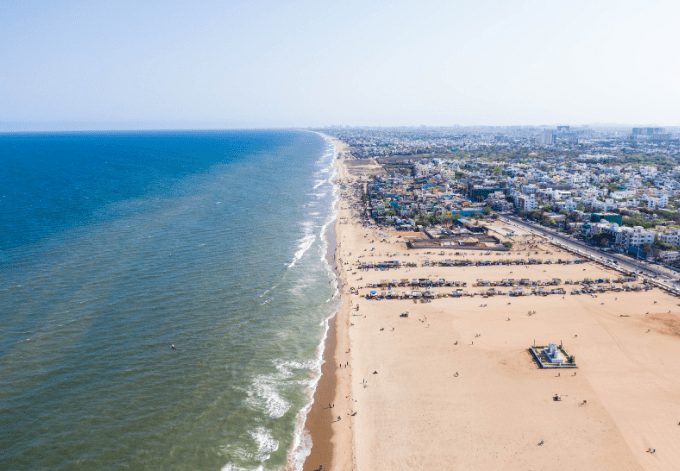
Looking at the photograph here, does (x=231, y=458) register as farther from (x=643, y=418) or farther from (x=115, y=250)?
(x=115, y=250)

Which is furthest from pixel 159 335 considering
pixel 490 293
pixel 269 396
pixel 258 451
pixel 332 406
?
pixel 490 293

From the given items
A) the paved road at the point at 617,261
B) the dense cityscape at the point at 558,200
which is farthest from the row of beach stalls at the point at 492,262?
the dense cityscape at the point at 558,200

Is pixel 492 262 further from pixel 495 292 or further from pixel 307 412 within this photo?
pixel 307 412

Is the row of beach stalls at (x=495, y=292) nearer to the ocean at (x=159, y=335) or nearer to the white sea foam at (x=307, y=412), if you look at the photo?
the white sea foam at (x=307, y=412)

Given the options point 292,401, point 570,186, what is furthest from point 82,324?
point 570,186

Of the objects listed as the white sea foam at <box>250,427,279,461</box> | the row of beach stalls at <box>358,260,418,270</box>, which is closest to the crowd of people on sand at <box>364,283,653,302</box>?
the row of beach stalls at <box>358,260,418,270</box>
